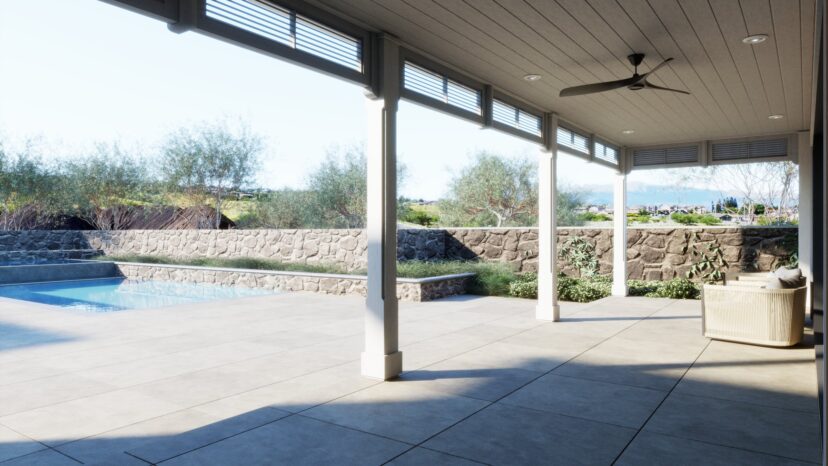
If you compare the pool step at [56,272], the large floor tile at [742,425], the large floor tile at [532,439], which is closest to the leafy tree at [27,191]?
the pool step at [56,272]

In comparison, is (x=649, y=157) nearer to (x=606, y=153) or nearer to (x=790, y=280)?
(x=606, y=153)

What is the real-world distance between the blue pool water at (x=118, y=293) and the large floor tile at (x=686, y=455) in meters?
9.37

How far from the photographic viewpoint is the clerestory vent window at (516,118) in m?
6.97

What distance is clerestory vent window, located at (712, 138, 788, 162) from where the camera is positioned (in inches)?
381

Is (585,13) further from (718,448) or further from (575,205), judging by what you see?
(575,205)

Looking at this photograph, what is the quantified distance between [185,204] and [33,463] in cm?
2051

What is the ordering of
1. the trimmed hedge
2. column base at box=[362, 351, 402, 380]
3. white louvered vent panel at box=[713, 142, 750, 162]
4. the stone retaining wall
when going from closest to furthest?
column base at box=[362, 351, 402, 380] < white louvered vent panel at box=[713, 142, 750, 162] < the trimmed hedge < the stone retaining wall

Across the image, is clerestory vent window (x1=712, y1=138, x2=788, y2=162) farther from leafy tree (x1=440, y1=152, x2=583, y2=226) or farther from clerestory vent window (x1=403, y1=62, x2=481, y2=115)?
leafy tree (x1=440, y1=152, x2=583, y2=226)

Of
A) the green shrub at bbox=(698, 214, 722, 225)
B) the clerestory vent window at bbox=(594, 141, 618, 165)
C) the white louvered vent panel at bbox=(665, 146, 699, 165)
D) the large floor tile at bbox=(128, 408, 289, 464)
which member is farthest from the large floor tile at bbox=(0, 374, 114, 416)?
the green shrub at bbox=(698, 214, 722, 225)

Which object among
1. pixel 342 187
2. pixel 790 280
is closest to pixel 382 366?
pixel 790 280

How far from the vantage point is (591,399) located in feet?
14.5

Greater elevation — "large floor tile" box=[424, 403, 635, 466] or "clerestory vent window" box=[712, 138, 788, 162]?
"clerestory vent window" box=[712, 138, 788, 162]

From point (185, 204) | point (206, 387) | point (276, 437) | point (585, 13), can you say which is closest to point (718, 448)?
point (276, 437)

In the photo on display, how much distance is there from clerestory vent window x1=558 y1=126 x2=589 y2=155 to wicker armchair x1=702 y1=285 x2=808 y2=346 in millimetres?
3300
